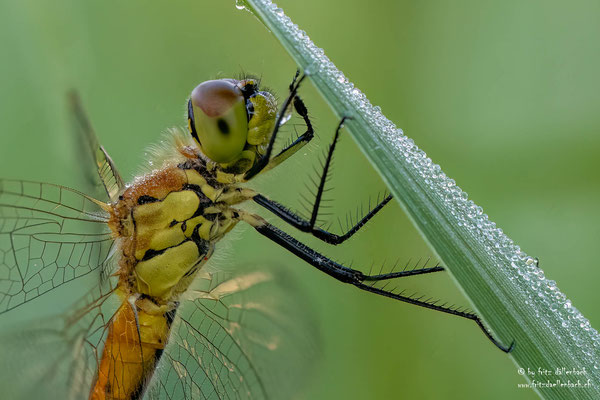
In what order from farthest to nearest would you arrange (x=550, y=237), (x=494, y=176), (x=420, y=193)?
(x=494, y=176)
(x=550, y=237)
(x=420, y=193)

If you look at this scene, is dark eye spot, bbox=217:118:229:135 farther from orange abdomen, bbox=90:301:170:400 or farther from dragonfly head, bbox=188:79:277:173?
orange abdomen, bbox=90:301:170:400

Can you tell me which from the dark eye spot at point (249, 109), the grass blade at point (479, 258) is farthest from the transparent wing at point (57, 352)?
the grass blade at point (479, 258)

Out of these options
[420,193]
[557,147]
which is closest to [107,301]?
[420,193]

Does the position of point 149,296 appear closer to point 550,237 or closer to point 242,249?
point 242,249

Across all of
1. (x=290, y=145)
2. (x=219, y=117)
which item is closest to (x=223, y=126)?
(x=219, y=117)

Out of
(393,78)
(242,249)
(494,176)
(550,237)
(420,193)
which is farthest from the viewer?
(242,249)

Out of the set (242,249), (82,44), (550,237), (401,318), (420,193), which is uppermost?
(82,44)

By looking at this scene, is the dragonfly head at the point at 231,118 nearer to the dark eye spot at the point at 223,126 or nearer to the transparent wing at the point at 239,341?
the dark eye spot at the point at 223,126
